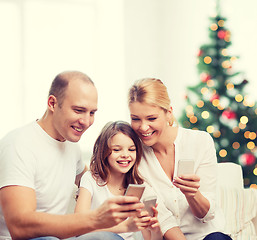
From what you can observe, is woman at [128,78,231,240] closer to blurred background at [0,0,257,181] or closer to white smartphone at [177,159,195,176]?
white smartphone at [177,159,195,176]

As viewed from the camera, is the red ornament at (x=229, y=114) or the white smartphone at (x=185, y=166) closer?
the white smartphone at (x=185, y=166)

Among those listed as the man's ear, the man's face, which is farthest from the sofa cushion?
the man's ear

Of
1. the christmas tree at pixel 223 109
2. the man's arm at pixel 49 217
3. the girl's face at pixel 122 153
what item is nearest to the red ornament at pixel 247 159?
the christmas tree at pixel 223 109

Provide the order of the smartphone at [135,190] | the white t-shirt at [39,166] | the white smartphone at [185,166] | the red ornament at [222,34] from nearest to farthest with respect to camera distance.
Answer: the smartphone at [135,190] → the white t-shirt at [39,166] → the white smartphone at [185,166] → the red ornament at [222,34]

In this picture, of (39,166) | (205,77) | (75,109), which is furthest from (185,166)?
(205,77)

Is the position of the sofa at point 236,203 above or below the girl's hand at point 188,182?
below

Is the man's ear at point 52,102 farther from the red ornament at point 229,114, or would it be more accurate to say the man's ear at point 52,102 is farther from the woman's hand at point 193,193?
the red ornament at point 229,114

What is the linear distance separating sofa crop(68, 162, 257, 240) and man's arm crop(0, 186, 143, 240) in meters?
1.39

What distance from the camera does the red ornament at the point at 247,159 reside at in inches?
181

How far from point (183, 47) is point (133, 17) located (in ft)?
2.87

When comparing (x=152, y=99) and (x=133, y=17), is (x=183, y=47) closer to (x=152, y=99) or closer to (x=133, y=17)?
(x=133, y=17)

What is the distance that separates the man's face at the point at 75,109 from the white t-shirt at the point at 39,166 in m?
0.12

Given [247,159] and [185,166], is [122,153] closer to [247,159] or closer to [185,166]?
[185,166]

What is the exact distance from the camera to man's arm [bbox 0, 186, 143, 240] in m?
1.71
